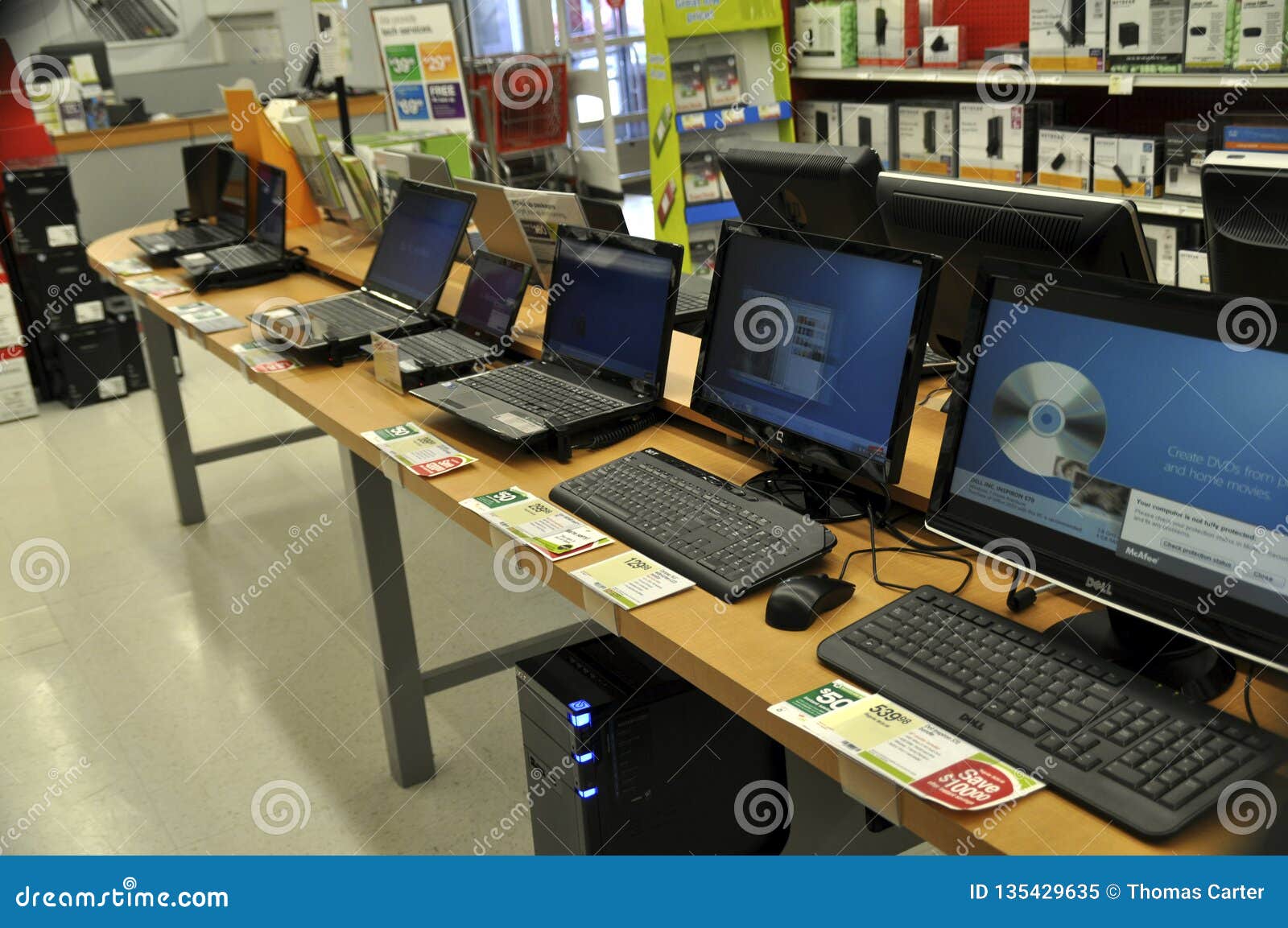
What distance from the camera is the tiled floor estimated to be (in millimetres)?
2613

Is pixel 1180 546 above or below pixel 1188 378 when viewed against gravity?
below

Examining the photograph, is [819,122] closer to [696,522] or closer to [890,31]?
[890,31]

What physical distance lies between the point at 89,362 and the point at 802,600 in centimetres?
513

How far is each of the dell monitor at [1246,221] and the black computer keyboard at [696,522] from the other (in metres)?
0.69

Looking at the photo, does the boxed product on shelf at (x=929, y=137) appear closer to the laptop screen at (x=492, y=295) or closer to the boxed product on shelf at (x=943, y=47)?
the boxed product on shelf at (x=943, y=47)

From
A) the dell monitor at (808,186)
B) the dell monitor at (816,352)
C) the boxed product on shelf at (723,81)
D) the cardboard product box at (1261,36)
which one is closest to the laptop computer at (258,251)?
the dell monitor at (808,186)

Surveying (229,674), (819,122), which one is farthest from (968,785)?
(819,122)

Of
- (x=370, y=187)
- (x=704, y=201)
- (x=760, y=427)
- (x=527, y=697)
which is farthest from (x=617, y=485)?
(x=704, y=201)

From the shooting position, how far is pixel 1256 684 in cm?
133

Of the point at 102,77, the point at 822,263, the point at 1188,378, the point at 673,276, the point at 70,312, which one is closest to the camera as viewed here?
the point at 1188,378

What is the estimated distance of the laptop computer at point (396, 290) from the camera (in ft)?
9.91

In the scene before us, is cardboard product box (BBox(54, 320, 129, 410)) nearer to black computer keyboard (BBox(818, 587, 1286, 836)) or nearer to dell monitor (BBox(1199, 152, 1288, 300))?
black computer keyboard (BBox(818, 587, 1286, 836))

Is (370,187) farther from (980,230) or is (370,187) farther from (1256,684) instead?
(1256,684)

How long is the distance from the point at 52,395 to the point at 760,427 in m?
4.92
